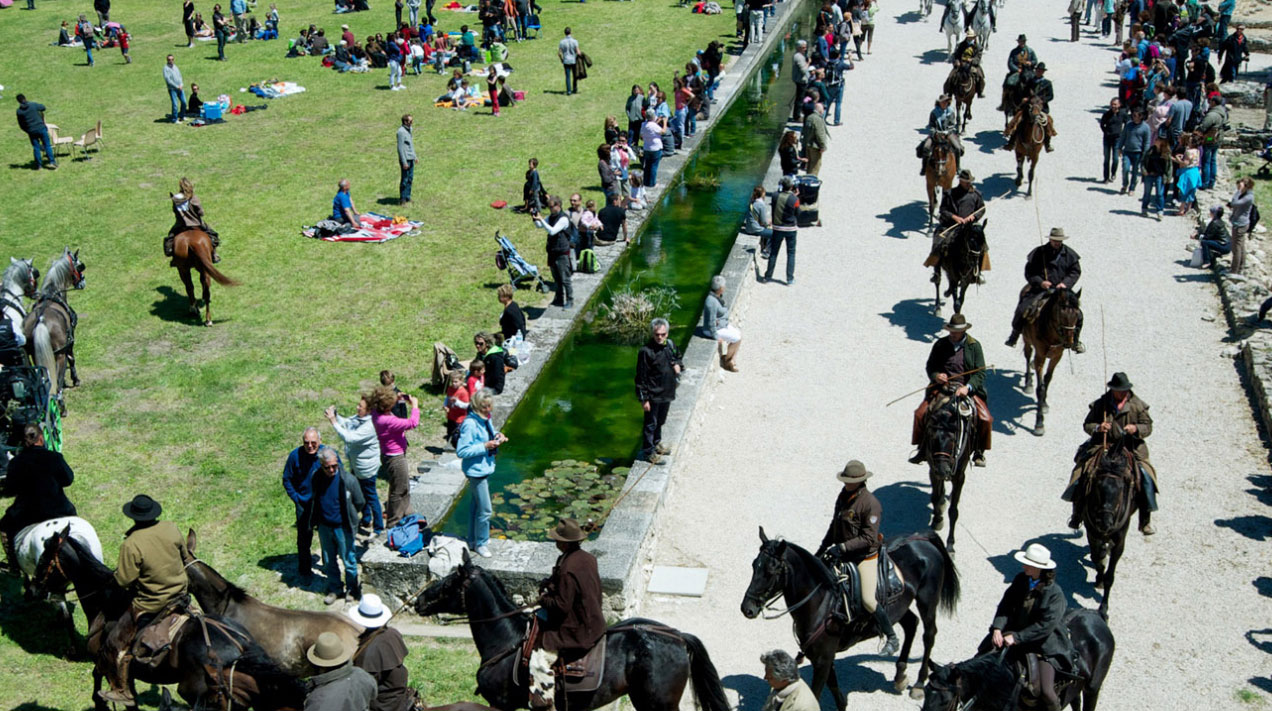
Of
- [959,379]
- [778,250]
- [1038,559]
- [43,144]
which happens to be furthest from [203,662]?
[43,144]

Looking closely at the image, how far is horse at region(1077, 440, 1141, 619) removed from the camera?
36.5 ft

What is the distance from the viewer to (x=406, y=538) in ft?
37.5

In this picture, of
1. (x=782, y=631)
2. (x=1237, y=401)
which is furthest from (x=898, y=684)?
(x=1237, y=401)

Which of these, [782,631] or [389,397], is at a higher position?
[389,397]

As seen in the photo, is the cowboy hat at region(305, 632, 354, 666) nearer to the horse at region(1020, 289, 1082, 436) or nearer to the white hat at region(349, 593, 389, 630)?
the white hat at region(349, 593, 389, 630)

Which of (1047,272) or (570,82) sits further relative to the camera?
(570,82)

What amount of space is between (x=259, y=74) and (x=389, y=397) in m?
22.4

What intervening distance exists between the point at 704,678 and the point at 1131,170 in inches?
677

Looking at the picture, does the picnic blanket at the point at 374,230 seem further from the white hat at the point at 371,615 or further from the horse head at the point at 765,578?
the horse head at the point at 765,578

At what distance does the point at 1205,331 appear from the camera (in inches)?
677

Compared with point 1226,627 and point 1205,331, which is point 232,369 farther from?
point 1205,331

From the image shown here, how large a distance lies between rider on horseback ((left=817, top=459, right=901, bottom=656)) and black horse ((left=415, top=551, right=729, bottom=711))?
1549 mm

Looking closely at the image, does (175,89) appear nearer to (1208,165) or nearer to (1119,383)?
(1208,165)

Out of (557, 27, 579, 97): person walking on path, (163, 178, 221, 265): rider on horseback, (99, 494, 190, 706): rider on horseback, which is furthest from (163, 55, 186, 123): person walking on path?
(99, 494, 190, 706): rider on horseback
